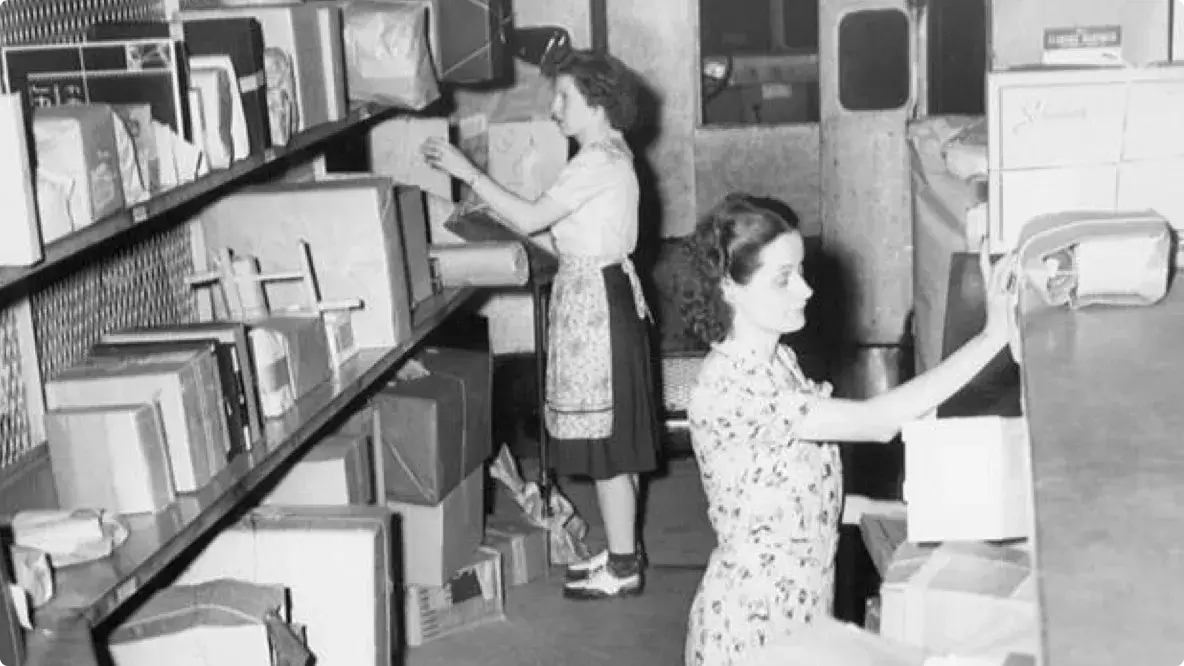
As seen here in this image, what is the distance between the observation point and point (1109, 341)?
6.31 ft

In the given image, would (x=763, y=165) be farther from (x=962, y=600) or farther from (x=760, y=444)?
(x=962, y=600)

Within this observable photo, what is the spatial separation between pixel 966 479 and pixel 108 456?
163 centimetres

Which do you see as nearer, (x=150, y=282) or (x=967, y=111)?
(x=150, y=282)

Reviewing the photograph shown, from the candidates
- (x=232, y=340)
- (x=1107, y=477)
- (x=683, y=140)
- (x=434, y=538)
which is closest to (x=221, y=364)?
(x=232, y=340)

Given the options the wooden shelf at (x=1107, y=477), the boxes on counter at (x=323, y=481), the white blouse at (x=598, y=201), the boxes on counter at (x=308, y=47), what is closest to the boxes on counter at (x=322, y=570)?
the boxes on counter at (x=323, y=481)

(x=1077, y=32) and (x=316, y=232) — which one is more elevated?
(x=1077, y=32)

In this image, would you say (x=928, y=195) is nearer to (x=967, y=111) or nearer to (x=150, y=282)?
(x=967, y=111)

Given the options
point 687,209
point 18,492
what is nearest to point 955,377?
point 18,492

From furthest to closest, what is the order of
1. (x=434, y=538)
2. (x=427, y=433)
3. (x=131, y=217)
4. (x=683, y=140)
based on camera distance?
(x=683, y=140) < (x=434, y=538) < (x=427, y=433) < (x=131, y=217)

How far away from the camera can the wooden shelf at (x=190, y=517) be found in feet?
8.93

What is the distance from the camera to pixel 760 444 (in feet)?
9.78

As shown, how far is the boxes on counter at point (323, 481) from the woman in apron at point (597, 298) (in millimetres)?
904

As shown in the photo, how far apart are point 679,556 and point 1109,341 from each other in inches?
138

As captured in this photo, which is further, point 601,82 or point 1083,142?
point 601,82
